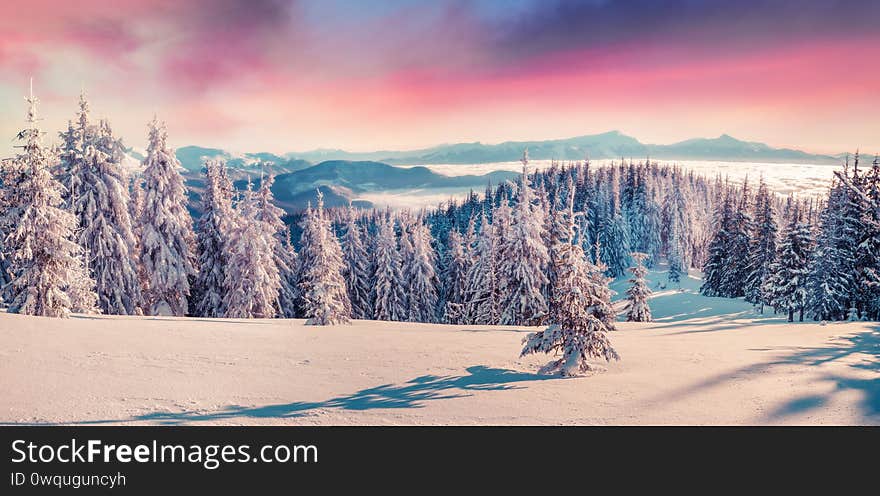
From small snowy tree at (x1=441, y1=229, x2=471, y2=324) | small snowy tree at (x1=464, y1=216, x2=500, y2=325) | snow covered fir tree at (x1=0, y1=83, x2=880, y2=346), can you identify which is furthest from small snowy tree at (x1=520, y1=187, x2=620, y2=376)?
small snowy tree at (x1=441, y1=229, x2=471, y2=324)

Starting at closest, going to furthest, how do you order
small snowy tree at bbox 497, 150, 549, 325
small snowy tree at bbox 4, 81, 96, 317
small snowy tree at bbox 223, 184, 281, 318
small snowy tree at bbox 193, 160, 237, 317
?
small snowy tree at bbox 4, 81, 96, 317 < small snowy tree at bbox 497, 150, 549, 325 < small snowy tree at bbox 223, 184, 281, 318 < small snowy tree at bbox 193, 160, 237, 317

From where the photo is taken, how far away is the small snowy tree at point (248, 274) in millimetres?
33031

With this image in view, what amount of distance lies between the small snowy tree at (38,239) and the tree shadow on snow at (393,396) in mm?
16413

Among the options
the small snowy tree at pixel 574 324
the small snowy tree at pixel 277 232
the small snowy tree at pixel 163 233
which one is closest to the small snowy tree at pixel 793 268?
the small snowy tree at pixel 574 324

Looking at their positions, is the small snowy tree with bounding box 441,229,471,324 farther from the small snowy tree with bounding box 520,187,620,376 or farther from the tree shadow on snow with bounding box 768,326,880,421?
the small snowy tree with bounding box 520,187,620,376

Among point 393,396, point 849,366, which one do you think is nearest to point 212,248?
point 393,396

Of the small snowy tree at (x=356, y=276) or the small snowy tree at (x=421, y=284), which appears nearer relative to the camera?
the small snowy tree at (x=421, y=284)

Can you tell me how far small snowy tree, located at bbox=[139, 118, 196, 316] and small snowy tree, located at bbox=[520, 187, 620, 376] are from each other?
1067 inches

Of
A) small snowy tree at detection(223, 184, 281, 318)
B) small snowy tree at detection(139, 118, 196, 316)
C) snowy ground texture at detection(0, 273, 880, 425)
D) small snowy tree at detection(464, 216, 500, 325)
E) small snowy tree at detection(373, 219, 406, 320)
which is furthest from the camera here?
small snowy tree at detection(373, 219, 406, 320)

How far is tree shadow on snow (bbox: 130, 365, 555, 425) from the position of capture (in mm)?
9172

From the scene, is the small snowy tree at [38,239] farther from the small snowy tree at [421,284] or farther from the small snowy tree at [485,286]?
the small snowy tree at [421,284]

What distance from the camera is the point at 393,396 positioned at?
420 inches
